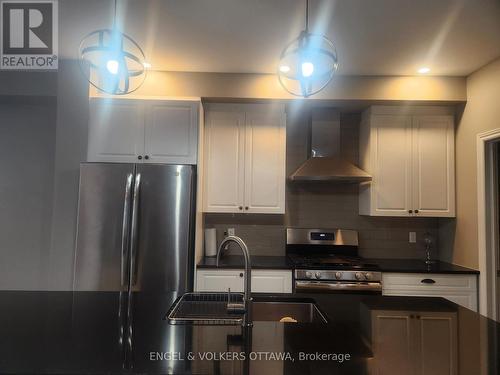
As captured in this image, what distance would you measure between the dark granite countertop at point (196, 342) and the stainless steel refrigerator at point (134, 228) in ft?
3.44

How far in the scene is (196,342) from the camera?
113 cm

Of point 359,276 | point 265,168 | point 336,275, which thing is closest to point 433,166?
point 359,276

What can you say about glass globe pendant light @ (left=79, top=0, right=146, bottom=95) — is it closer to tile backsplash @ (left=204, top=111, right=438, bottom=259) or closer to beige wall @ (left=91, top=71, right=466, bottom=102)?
beige wall @ (left=91, top=71, right=466, bottom=102)

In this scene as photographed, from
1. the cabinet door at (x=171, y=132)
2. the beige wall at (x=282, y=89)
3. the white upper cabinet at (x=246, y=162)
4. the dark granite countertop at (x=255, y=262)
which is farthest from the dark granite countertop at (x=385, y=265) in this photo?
the beige wall at (x=282, y=89)

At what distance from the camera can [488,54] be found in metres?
2.64

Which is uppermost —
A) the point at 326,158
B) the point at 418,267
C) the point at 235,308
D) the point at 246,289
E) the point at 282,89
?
the point at 282,89

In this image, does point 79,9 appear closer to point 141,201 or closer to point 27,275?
point 141,201

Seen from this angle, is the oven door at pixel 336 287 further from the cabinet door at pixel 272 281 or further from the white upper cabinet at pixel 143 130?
the white upper cabinet at pixel 143 130

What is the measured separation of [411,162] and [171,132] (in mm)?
2329

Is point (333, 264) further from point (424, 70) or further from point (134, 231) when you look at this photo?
point (424, 70)

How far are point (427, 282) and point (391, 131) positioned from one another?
1.45 m

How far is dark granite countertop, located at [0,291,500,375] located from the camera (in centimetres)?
96

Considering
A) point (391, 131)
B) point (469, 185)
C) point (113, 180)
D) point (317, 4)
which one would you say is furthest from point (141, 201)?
point (469, 185)

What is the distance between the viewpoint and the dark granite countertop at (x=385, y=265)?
9.41 ft
